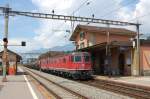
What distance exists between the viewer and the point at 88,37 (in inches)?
2242

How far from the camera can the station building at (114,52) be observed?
38438 millimetres

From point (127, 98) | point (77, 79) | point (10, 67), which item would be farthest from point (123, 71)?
point (127, 98)

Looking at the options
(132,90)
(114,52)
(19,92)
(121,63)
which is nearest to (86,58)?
(121,63)

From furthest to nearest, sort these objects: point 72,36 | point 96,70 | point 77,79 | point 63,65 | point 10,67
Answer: point 72,36, point 10,67, point 96,70, point 63,65, point 77,79

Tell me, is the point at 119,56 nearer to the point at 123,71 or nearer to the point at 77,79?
the point at 123,71

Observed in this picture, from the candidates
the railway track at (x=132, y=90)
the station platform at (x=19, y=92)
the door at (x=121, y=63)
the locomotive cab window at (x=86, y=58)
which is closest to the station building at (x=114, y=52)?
the door at (x=121, y=63)

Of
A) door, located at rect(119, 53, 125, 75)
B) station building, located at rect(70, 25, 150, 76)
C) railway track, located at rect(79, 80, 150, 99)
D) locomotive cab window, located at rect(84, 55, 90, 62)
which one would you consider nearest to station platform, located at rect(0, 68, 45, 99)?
railway track, located at rect(79, 80, 150, 99)

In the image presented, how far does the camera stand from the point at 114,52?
44.0m

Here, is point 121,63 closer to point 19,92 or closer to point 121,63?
point 121,63

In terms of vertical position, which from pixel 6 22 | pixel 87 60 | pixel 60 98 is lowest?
pixel 60 98

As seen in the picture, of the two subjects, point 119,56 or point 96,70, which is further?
point 96,70

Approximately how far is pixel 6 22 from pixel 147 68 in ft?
53.0

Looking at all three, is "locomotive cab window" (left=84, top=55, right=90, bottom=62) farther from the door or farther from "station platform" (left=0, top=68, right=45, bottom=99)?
"station platform" (left=0, top=68, right=45, bottom=99)

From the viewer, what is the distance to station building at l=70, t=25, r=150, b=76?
3844cm
